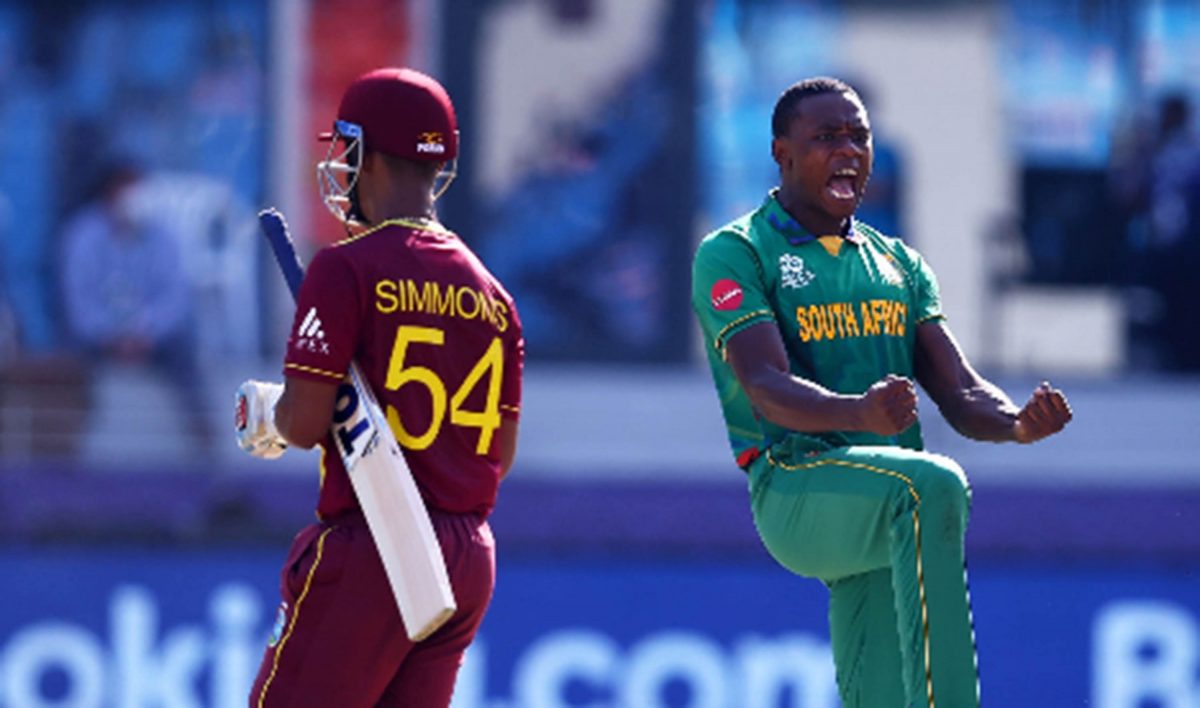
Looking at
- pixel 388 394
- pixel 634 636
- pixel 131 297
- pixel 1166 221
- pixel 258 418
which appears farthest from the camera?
pixel 1166 221

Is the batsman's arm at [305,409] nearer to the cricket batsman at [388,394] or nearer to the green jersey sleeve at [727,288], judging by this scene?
the cricket batsman at [388,394]

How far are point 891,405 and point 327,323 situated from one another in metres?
1.08

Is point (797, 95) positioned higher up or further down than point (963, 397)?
higher up

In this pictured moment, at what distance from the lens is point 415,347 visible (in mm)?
4547

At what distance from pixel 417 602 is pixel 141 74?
690 centimetres

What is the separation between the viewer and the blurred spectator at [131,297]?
10375 mm

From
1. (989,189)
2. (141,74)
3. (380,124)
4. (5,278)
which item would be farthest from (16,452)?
(380,124)

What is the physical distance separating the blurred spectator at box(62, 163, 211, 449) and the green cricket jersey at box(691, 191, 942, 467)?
18.8 feet

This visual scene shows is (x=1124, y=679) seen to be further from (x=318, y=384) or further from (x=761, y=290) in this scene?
(x=318, y=384)

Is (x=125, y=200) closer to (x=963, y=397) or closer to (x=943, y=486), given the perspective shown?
(x=963, y=397)

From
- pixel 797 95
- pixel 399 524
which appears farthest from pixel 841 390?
pixel 399 524

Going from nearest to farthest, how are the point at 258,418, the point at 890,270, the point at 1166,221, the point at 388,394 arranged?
the point at 388,394, the point at 258,418, the point at 890,270, the point at 1166,221

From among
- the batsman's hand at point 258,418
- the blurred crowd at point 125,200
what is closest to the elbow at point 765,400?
the batsman's hand at point 258,418

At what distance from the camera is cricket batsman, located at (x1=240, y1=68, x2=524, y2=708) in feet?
14.8
